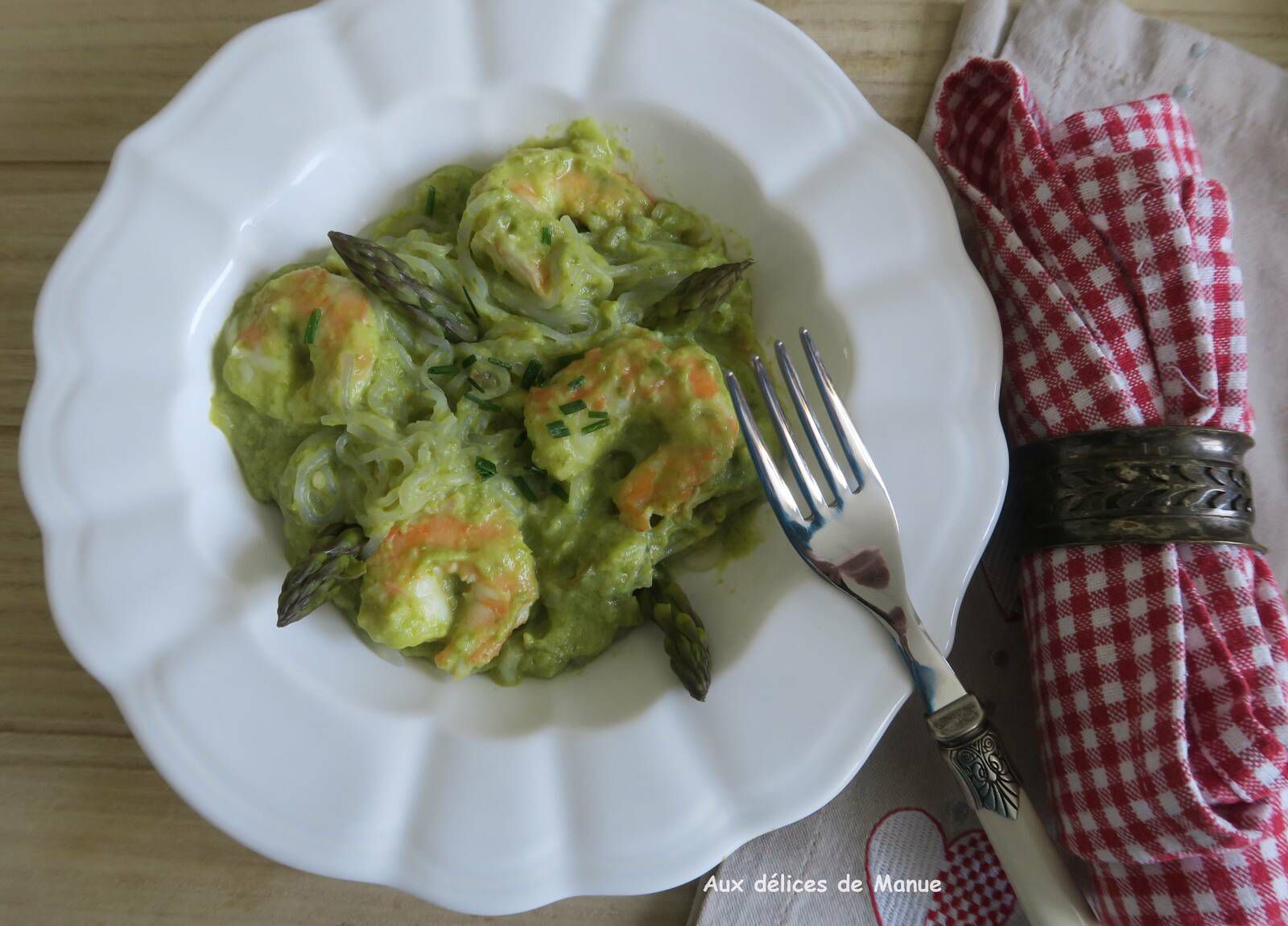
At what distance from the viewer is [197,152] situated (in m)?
2.06

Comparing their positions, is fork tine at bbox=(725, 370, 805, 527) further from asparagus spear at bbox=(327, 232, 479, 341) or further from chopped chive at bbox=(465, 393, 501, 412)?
asparagus spear at bbox=(327, 232, 479, 341)

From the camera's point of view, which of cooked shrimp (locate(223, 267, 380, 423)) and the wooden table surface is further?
the wooden table surface

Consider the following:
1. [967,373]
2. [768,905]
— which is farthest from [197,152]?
[768,905]

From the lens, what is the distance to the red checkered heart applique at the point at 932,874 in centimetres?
231

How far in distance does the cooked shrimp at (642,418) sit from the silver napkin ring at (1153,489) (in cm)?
85

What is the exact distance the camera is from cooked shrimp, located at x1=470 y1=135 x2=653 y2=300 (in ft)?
Answer: 6.81

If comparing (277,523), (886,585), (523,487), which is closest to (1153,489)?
(886,585)

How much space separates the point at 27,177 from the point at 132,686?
1.69 meters

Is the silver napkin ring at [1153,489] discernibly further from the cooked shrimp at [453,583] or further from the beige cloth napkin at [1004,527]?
the cooked shrimp at [453,583]

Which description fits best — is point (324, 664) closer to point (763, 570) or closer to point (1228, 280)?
point (763, 570)

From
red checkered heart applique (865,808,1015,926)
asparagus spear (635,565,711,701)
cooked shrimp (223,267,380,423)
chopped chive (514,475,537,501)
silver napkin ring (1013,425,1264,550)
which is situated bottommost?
red checkered heart applique (865,808,1015,926)

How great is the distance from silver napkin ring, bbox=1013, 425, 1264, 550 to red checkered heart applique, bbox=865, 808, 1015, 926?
2.92 feet

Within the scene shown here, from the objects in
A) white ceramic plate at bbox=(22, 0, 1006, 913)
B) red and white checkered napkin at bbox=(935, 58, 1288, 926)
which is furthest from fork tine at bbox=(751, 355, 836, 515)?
red and white checkered napkin at bbox=(935, 58, 1288, 926)

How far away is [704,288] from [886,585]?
2.74 ft
